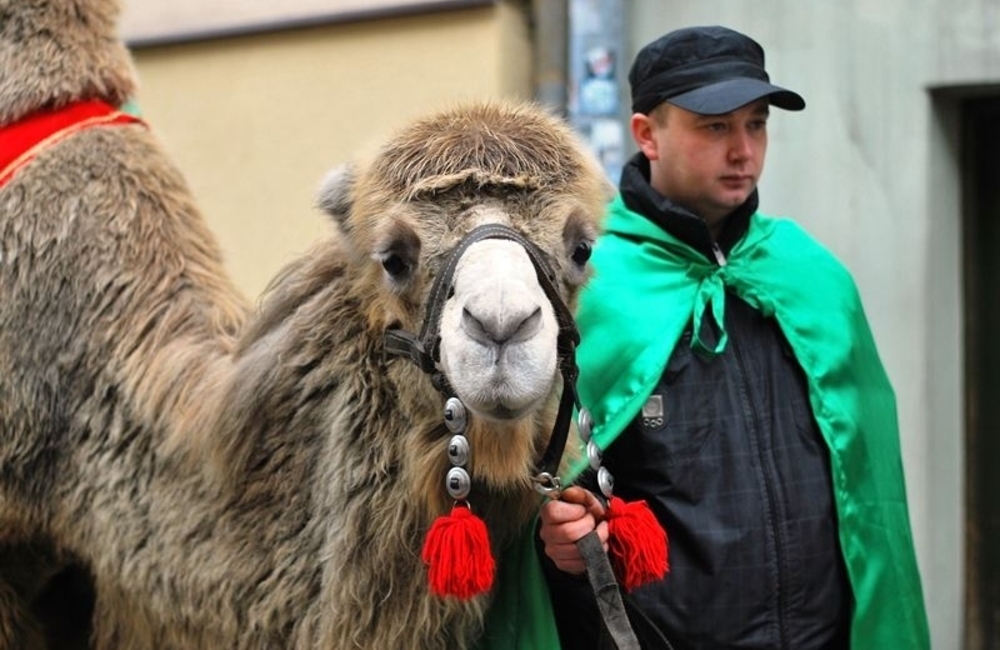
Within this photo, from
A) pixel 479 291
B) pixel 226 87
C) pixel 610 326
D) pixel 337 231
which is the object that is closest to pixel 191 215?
pixel 337 231

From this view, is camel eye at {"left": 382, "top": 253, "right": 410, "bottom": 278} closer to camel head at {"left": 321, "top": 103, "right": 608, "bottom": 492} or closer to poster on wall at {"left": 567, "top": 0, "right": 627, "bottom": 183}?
camel head at {"left": 321, "top": 103, "right": 608, "bottom": 492}

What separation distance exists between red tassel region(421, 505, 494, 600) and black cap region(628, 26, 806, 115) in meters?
1.11

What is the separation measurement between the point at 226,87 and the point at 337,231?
4181mm

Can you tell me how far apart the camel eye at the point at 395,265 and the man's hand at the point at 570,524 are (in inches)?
21.3

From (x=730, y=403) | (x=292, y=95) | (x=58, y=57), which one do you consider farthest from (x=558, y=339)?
(x=292, y=95)

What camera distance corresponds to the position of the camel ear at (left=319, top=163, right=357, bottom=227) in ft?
10.6

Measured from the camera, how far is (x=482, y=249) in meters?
2.77

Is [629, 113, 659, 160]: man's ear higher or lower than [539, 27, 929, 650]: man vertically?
higher

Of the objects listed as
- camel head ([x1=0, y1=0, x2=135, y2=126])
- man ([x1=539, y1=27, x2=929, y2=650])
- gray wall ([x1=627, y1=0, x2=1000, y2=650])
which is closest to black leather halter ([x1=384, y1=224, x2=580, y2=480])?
man ([x1=539, y1=27, x2=929, y2=650])

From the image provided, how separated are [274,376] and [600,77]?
10.8 ft

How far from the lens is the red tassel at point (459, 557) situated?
2816 millimetres

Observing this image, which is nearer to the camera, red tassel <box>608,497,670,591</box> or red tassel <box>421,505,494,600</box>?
red tassel <box>421,505,494,600</box>

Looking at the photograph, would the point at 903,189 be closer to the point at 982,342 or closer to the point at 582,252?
the point at 982,342

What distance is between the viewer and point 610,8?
20.2 ft
